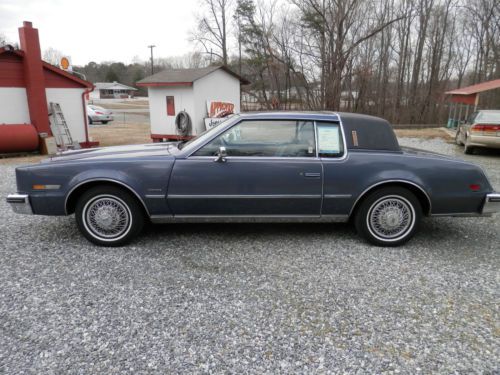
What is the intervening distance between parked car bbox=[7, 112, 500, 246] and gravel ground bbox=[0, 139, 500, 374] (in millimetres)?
332

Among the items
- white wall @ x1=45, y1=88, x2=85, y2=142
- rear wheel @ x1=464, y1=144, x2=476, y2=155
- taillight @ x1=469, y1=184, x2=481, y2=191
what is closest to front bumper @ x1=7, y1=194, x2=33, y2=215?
taillight @ x1=469, y1=184, x2=481, y2=191

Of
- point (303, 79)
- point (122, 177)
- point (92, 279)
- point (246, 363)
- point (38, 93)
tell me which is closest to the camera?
point (246, 363)

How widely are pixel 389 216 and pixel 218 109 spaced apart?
11.4 meters

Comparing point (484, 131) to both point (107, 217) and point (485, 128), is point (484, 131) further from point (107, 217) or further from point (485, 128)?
point (107, 217)

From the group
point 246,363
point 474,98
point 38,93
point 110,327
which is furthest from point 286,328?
point 474,98

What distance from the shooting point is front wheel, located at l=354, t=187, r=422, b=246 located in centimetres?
411

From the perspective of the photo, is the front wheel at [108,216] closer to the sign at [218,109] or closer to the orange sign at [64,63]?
the sign at [218,109]

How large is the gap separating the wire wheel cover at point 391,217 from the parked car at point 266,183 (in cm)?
1

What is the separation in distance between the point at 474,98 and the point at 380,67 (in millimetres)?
15971

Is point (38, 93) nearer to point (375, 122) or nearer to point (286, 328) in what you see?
point (375, 122)

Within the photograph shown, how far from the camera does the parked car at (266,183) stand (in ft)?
13.1

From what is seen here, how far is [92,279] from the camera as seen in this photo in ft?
11.2

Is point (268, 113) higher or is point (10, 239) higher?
point (268, 113)

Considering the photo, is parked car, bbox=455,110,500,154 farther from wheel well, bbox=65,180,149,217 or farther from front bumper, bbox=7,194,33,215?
front bumper, bbox=7,194,33,215
